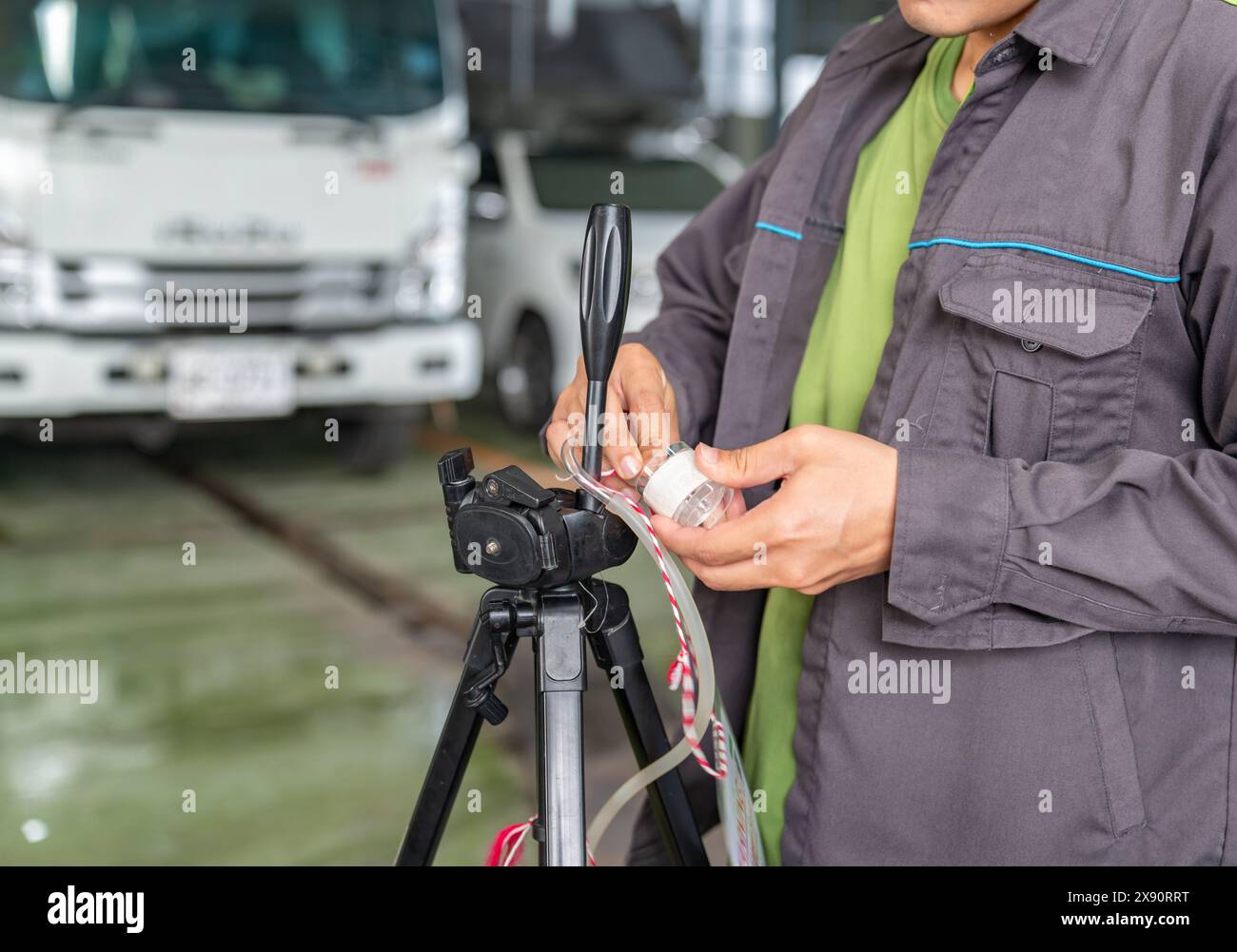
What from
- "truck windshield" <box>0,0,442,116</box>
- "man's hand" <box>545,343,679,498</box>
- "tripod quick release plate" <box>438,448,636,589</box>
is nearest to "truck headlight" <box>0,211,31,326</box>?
"truck windshield" <box>0,0,442,116</box>

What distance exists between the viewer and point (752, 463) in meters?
0.94

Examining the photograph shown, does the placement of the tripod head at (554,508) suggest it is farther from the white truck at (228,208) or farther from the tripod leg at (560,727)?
the white truck at (228,208)

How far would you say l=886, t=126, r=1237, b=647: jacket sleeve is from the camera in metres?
0.89

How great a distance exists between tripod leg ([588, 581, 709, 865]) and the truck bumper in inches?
139

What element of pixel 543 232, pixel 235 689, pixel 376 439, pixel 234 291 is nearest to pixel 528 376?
pixel 543 232

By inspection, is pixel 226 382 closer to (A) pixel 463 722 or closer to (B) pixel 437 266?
(B) pixel 437 266

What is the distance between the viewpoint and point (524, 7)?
948 centimetres

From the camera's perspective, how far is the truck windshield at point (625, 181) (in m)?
6.02

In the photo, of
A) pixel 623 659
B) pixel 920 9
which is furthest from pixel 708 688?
pixel 920 9

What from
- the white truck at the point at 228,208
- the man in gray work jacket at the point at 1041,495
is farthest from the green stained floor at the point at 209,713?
the man in gray work jacket at the point at 1041,495

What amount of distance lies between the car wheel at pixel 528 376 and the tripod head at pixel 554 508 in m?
4.67

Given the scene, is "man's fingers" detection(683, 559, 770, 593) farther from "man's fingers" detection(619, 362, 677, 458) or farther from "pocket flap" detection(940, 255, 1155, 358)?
"pocket flap" detection(940, 255, 1155, 358)

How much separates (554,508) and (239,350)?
3626 millimetres
